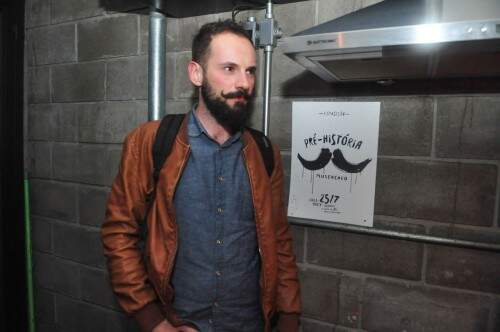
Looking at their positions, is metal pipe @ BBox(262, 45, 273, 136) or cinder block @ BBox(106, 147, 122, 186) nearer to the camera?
metal pipe @ BBox(262, 45, 273, 136)

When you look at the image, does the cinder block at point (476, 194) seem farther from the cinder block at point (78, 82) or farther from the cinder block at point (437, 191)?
the cinder block at point (78, 82)

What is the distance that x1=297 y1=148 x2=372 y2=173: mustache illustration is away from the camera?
4.49 ft

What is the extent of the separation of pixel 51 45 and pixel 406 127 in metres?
1.80

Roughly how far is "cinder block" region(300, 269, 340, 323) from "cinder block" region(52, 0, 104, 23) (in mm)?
1538

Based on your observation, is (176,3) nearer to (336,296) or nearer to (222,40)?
(222,40)

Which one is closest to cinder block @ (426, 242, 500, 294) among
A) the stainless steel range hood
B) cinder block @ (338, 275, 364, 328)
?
cinder block @ (338, 275, 364, 328)

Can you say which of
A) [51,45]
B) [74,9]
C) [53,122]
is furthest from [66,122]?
[74,9]

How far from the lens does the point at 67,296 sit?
208 centimetres

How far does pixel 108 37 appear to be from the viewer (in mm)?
1827

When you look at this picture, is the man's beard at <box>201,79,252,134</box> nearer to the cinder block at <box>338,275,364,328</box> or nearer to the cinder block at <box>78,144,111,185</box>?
the cinder block at <box>338,275,364,328</box>

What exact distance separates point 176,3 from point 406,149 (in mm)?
1033

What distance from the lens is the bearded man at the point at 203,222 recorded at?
3.78 feet

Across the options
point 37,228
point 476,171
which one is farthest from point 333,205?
point 37,228

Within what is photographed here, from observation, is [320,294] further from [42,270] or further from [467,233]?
[42,270]
